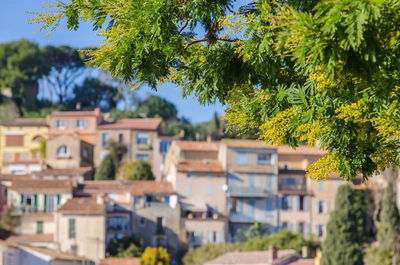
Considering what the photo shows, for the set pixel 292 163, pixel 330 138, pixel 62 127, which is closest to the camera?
pixel 330 138

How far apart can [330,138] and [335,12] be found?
191 centimetres

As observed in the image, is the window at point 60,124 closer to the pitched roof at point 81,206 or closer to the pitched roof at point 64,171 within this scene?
the pitched roof at point 64,171

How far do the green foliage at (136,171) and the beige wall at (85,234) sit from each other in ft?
51.1

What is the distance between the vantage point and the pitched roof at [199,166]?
7025cm

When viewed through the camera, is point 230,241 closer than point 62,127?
Yes

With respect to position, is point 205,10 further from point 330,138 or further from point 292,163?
point 292,163

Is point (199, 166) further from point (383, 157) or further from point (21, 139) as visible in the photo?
point (383, 157)

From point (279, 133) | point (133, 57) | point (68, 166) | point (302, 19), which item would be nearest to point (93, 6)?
point (133, 57)

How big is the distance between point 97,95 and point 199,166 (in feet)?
154

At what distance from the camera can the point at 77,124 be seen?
91250mm

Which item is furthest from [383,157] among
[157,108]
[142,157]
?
[157,108]

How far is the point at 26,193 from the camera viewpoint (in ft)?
221

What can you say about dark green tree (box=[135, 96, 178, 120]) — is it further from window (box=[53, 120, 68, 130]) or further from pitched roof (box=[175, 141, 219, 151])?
pitched roof (box=[175, 141, 219, 151])

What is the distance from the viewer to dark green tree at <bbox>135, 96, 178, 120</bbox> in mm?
109131
